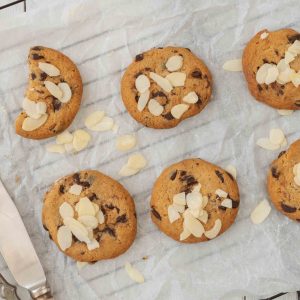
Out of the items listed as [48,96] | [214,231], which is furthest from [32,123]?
[214,231]

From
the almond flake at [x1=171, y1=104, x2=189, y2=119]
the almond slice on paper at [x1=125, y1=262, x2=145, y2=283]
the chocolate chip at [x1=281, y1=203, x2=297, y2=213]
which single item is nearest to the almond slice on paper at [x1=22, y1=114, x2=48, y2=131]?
the almond flake at [x1=171, y1=104, x2=189, y2=119]

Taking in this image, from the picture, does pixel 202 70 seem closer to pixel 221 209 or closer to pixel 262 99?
pixel 262 99

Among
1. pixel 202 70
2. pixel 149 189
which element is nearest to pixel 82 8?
pixel 202 70

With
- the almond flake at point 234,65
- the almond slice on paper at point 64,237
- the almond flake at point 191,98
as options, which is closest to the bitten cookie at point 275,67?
the almond flake at point 234,65

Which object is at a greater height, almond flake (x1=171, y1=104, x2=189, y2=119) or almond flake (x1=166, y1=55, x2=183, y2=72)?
almond flake (x1=166, y1=55, x2=183, y2=72)

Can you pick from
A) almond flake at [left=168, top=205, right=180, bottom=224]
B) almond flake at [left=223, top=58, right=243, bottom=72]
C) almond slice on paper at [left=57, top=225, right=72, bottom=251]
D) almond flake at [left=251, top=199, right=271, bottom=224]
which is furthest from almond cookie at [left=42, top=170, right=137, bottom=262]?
almond flake at [left=223, top=58, right=243, bottom=72]

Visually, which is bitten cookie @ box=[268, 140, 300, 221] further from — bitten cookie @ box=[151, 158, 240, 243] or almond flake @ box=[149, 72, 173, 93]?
almond flake @ box=[149, 72, 173, 93]

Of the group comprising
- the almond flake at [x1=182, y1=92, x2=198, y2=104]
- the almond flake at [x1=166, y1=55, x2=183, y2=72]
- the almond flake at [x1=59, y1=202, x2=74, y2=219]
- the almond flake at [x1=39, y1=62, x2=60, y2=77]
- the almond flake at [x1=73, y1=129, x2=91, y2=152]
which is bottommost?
the almond flake at [x1=59, y1=202, x2=74, y2=219]
